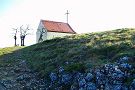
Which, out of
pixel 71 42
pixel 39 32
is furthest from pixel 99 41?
pixel 39 32

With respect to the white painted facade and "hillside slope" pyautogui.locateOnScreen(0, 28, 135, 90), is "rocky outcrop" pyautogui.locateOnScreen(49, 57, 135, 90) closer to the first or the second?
"hillside slope" pyautogui.locateOnScreen(0, 28, 135, 90)

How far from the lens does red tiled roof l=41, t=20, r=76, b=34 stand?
95.0 meters

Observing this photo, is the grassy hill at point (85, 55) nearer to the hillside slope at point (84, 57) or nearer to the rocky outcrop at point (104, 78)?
the hillside slope at point (84, 57)

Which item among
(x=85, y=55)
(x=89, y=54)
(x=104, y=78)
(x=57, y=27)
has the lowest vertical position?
(x=104, y=78)

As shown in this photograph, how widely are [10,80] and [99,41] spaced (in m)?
11.4

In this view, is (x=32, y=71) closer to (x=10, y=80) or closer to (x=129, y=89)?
(x=10, y=80)

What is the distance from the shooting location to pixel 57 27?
3807 inches

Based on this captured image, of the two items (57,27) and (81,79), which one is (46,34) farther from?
(81,79)

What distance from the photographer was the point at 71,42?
44.0m

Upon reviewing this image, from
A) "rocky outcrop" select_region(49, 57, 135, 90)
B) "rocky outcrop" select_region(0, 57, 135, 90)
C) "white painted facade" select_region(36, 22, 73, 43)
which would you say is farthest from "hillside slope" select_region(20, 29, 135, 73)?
"white painted facade" select_region(36, 22, 73, 43)

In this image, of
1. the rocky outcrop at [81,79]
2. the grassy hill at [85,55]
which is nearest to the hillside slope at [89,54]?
the grassy hill at [85,55]

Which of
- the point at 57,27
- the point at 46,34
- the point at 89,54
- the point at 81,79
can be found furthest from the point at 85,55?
the point at 57,27

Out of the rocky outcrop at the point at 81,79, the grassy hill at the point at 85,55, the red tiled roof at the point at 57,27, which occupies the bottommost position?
the rocky outcrop at the point at 81,79

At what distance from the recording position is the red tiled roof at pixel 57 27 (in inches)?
3740
